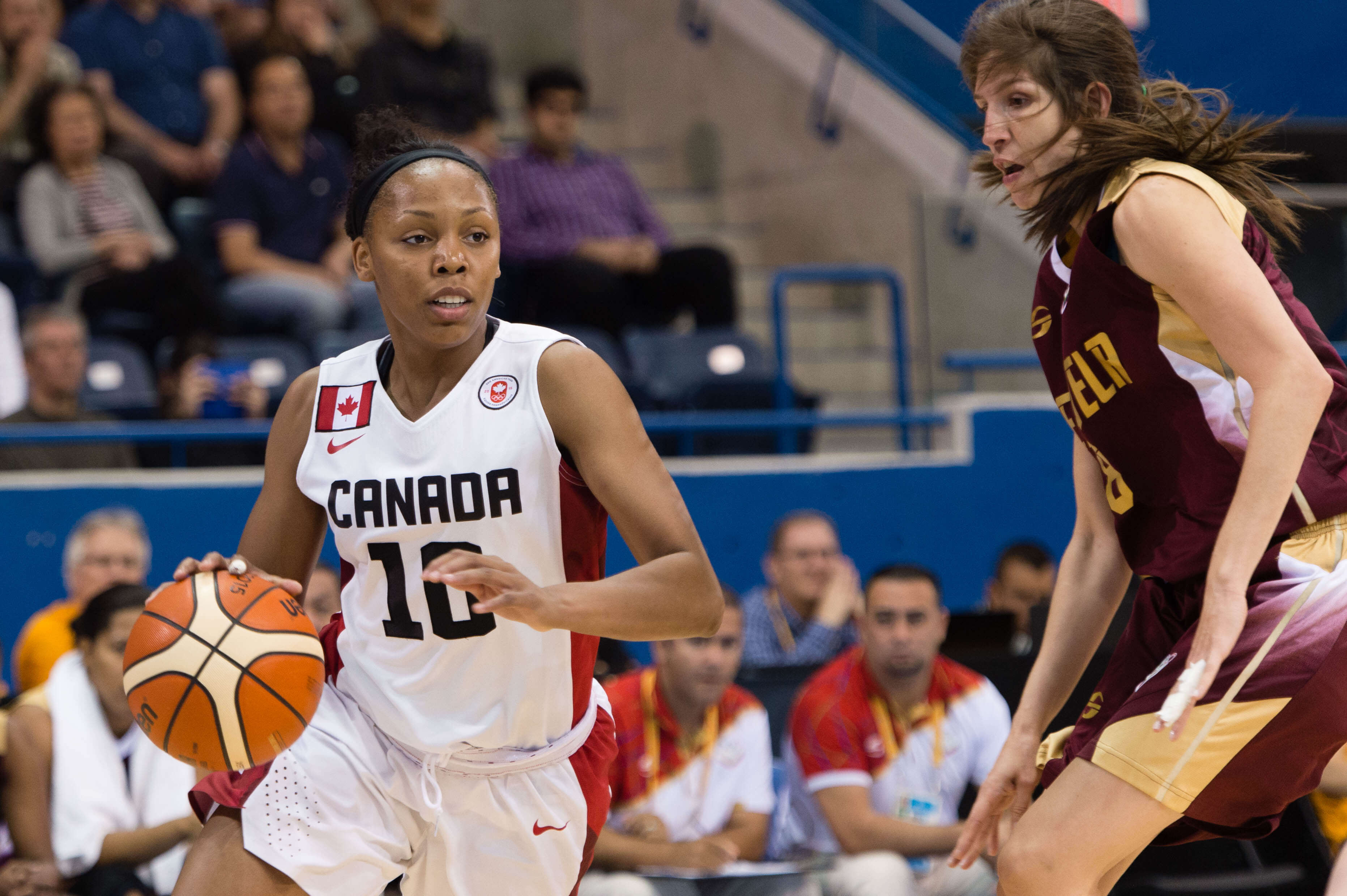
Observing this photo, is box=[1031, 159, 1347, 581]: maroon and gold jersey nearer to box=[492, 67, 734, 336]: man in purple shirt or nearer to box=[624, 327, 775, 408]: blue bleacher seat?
box=[624, 327, 775, 408]: blue bleacher seat

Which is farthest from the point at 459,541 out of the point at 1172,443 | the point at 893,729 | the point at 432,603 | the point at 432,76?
the point at 432,76

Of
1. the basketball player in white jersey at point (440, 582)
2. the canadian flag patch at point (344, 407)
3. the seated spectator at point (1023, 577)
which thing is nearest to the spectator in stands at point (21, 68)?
the seated spectator at point (1023, 577)

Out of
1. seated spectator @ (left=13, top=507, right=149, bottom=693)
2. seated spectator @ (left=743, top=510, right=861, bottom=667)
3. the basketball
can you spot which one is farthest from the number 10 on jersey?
seated spectator @ (left=743, top=510, right=861, bottom=667)

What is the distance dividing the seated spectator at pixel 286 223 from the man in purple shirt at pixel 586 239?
0.93 meters

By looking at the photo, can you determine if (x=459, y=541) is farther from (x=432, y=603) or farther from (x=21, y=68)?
(x=21, y=68)

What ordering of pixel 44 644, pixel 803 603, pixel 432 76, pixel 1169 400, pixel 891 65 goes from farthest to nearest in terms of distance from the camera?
1. pixel 891 65
2. pixel 432 76
3. pixel 803 603
4. pixel 44 644
5. pixel 1169 400

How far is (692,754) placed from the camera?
5.53 m

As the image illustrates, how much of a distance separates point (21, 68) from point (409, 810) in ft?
21.7

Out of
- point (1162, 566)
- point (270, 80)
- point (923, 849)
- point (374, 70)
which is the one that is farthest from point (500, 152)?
point (1162, 566)

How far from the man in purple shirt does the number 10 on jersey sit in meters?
5.33

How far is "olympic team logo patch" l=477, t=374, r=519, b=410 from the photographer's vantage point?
119 inches

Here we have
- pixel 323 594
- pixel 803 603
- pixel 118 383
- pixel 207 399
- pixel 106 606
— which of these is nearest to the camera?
pixel 106 606

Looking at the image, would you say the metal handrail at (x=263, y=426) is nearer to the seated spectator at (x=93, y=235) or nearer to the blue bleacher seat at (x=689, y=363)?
the blue bleacher seat at (x=689, y=363)

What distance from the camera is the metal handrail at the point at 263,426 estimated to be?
693cm
